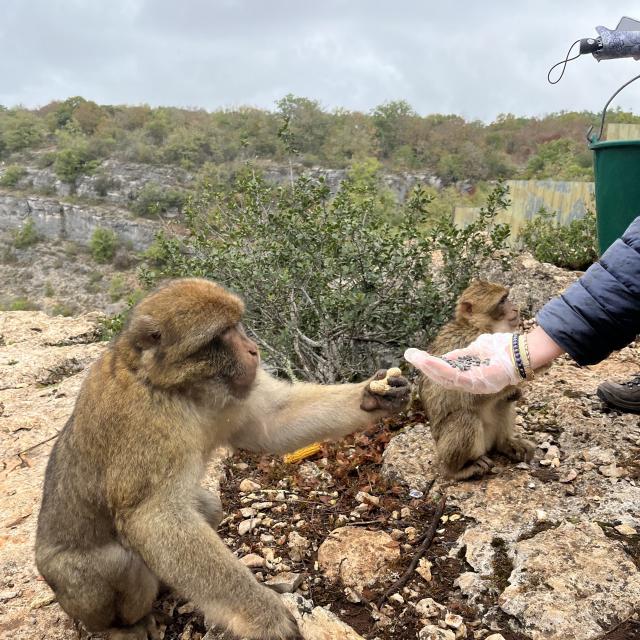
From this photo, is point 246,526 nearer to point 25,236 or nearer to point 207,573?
point 207,573

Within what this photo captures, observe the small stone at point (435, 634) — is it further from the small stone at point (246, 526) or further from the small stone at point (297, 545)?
the small stone at point (246, 526)

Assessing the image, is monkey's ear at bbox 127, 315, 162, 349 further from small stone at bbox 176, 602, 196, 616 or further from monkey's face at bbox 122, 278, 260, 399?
small stone at bbox 176, 602, 196, 616

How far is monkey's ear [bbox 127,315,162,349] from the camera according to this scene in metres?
2.18

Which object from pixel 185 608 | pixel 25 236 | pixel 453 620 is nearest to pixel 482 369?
pixel 453 620

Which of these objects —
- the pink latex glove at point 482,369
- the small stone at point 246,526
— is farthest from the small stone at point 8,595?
the pink latex glove at point 482,369

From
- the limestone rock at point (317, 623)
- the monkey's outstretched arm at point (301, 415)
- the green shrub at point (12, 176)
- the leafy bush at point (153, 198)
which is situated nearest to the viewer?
the limestone rock at point (317, 623)

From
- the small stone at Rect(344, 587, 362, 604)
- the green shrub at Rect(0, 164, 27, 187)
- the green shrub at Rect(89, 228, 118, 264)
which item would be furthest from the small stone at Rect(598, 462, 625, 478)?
the green shrub at Rect(0, 164, 27, 187)

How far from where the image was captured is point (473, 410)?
308 cm

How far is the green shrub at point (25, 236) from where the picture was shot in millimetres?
33125

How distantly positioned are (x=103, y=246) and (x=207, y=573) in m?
30.7

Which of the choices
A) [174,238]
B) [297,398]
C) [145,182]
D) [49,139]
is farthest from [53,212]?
[297,398]

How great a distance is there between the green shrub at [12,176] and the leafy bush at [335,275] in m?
39.1

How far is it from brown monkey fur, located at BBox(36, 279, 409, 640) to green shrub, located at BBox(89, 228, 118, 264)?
30.0 meters

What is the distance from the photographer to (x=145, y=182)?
3550 cm
